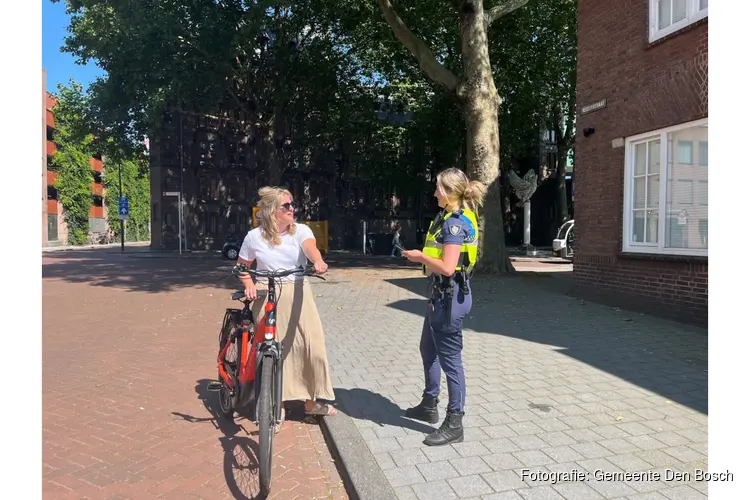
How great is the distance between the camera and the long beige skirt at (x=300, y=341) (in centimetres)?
379

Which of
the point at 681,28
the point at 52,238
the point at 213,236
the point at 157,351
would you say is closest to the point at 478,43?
the point at 681,28

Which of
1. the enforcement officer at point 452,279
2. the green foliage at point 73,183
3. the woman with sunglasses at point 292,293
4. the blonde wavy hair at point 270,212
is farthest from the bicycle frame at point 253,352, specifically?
the green foliage at point 73,183

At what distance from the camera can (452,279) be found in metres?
3.39

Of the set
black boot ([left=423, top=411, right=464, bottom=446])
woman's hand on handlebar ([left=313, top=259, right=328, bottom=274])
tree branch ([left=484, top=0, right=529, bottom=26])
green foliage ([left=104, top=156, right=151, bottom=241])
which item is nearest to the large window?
black boot ([left=423, top=411, right=464, bottom=446])

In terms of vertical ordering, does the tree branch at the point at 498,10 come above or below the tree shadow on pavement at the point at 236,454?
above

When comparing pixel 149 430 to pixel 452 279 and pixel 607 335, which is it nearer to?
pixel 452 279

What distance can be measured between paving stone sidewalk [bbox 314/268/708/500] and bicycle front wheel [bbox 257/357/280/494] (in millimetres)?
719

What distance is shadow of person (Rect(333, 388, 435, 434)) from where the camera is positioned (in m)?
3.85

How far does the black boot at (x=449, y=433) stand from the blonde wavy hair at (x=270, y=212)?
1.69m

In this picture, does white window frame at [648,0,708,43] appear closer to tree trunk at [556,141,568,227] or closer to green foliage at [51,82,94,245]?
tree trunk at [556,141,568,227]

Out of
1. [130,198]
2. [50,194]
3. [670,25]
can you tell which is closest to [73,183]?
[50,194]

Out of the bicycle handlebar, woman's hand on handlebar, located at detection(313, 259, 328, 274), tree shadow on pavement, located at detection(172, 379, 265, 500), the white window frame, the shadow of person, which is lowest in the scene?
tree shadow on pavement, located at detection(172, 379, 265, 500)

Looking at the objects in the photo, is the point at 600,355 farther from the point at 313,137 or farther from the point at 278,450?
the point at 313,137

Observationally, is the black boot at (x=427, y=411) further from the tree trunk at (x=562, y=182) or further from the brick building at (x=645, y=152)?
the tree trunk at (x=562, y=182)
